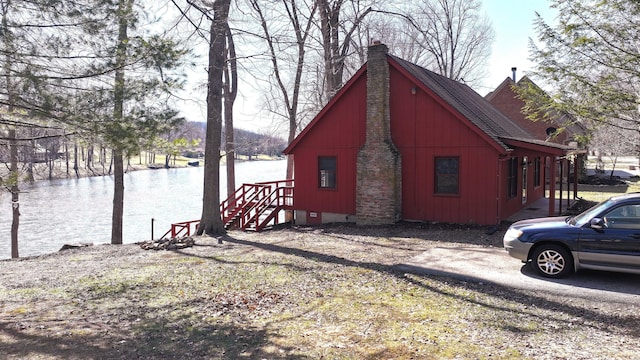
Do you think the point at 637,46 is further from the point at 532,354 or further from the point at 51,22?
the point at 51,22

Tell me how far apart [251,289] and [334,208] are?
885cm

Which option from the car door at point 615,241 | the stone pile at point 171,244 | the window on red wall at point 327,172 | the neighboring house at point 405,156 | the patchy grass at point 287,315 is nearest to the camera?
the patchy grass at point 287,315

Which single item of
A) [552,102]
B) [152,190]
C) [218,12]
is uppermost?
[218,12]

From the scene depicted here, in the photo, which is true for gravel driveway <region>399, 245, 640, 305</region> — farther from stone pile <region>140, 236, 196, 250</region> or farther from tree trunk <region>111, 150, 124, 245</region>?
tree trunk <region>111, 150, 124, 245</region>

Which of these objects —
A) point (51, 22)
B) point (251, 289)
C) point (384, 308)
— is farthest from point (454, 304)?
point (51, 22)

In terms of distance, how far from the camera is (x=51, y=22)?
7.64 meters

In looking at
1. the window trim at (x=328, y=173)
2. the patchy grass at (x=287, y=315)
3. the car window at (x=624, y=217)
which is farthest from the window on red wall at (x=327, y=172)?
the car window at (x=624, y=217)

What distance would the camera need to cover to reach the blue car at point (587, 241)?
713 centimetres

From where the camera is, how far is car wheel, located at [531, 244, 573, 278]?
764cm

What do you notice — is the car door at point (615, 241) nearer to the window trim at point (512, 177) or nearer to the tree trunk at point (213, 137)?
the window trim at point (512, 177)

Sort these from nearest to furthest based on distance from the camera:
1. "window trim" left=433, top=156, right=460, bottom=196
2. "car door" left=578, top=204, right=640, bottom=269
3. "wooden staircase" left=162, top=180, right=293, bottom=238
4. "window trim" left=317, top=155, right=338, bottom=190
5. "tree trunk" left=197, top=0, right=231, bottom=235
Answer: "car door" left=578, top=204, right=640, bottom=269 < "window trim" left=433, top=156, right=460, bottom=196 < "tree trunk" left=197, top=0, right=231, bottom=235 < "window trim" left=317, top=155, right=338, bottom=190 < "wooden staircase" left=162, top=180, right=293, bottom=238

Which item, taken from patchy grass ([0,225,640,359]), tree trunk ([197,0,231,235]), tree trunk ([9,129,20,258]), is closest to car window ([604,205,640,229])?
patchy grass ([0,225,640,359])

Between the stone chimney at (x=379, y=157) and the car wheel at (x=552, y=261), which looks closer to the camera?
the car wheel at (x=552, y=261)

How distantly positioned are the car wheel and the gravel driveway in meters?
0.13
